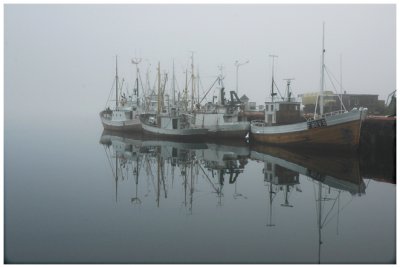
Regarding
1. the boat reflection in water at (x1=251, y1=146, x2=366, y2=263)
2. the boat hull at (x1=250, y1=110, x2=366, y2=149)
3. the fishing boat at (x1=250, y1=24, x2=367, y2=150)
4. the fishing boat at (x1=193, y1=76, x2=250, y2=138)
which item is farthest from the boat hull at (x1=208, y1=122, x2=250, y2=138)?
the boat reflection in water at (x1=251, y1=146, x2=366, y2=263)

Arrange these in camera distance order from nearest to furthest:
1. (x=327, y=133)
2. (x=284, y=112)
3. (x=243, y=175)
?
(x=243, y=175), (x=327, y=133), (x=284, y=112)

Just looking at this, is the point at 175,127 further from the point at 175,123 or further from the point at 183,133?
the point at 183,133

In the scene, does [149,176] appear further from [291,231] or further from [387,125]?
[387,125]

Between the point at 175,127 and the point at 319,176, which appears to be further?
the point at 175,127

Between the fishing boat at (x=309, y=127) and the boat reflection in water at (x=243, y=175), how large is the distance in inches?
38.0

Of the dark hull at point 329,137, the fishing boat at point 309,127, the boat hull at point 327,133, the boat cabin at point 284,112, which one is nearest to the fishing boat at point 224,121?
the fishing boat at point 309,127

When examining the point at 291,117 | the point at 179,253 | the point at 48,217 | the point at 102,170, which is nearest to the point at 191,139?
the point at 291,117

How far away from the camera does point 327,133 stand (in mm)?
30656

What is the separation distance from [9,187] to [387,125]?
24.4m

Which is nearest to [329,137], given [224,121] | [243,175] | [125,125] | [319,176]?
[319,176]

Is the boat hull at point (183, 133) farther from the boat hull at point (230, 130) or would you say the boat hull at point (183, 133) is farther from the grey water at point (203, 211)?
the grey water at point (203, 211)

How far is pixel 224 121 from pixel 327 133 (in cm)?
1351

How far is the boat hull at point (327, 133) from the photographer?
96.2 ft

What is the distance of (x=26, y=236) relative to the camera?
529 inches
